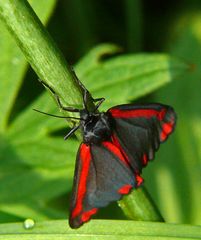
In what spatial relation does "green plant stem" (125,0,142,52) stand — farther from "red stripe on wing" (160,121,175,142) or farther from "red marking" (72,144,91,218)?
"red marking" (72,144,91,218)

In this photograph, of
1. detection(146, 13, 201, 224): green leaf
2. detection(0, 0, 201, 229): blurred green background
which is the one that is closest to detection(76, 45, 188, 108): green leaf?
detection(0, 0, 201, 229): blurred green background

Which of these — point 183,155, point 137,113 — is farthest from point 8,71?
point 183,155

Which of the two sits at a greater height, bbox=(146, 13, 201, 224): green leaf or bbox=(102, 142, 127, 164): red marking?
bbox=(102, 142, 127, 164): red marking

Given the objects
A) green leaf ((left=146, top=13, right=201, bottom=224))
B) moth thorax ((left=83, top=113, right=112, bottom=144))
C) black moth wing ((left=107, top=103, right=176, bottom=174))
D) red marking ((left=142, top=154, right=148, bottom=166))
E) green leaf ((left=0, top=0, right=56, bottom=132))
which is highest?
green leaf ((left=0, top=0, right=56, bottom=132))

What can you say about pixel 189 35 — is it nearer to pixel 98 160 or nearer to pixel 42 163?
pixel 42 163

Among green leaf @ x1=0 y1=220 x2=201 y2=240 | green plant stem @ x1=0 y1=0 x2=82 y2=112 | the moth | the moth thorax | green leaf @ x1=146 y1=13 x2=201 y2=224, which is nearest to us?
green plant stem @ x1=0 y1=0 x2=82 y2=112

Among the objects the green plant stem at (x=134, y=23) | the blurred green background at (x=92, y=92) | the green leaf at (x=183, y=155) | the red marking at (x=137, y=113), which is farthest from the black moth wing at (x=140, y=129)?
the green plant stem at (x=134, y=23)

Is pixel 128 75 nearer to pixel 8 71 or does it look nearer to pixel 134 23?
pixel 8 71
